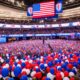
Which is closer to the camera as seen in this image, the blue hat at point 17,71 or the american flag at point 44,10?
the blue hat at point 17,71

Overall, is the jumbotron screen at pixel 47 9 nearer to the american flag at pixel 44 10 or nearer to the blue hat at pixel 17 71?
the american flag at pixel 44 10

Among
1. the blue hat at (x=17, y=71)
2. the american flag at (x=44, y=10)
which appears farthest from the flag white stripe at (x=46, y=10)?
the blue hat at (x=17, y=71)

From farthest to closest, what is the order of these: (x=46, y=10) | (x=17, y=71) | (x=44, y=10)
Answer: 1. (x=44, y=10)
2. (x=46, y=10)
3. (x=17, y=71)

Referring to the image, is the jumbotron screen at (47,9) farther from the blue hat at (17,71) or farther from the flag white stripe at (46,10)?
the blue hat at (17,71)

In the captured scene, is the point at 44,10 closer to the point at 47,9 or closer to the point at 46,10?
the point at 46,10

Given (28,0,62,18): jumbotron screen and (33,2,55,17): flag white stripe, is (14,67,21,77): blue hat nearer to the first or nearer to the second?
(28,0,62,18): jumbotron screen

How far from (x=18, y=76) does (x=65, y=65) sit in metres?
2.04

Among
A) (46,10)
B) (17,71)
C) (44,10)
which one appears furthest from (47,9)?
(17,71)

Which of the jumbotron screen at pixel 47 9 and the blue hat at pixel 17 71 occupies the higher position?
the jumbotron screen at pixel 47 9

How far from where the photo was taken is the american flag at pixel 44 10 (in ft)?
119

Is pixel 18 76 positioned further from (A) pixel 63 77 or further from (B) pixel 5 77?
(A) pixel 63 77

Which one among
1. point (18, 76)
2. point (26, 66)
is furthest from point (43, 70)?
point (18, 76)

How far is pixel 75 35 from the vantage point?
48750mm

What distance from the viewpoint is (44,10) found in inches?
1441
